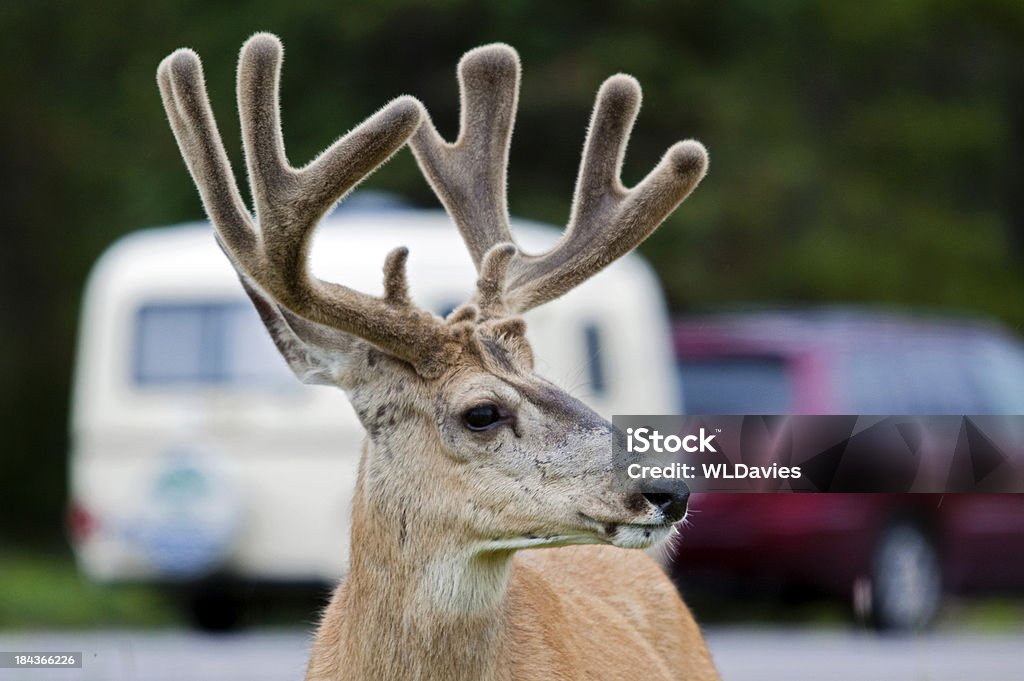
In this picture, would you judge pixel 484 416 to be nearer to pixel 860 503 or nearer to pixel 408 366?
pixel 408 366

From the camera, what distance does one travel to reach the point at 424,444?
4.54 metres

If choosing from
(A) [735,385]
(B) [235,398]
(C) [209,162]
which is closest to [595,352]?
(A) [735,385]

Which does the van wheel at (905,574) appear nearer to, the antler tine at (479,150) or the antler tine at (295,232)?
the antler tine at (479,150)

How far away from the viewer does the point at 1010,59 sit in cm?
2347

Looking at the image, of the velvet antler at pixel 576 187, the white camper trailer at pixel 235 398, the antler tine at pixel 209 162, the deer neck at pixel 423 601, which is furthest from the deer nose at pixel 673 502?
the white camper trailer at pixel 235 398

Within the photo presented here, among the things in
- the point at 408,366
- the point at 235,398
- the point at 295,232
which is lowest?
the point at 408,366

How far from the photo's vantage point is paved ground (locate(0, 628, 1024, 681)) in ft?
27.4

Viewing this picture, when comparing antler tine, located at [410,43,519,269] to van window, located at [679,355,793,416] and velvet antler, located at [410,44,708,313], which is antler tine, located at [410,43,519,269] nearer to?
velvet antler, located at [410,44,708,313]

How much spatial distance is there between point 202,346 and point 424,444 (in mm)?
8832

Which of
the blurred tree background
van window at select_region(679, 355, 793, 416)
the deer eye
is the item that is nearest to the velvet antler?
the deer eye

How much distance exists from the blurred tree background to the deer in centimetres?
1424

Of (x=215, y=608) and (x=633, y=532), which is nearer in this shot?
(x=633, y=532)

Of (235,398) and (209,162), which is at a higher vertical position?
(235,398)

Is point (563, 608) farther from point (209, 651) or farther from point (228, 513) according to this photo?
point (228, 513)
